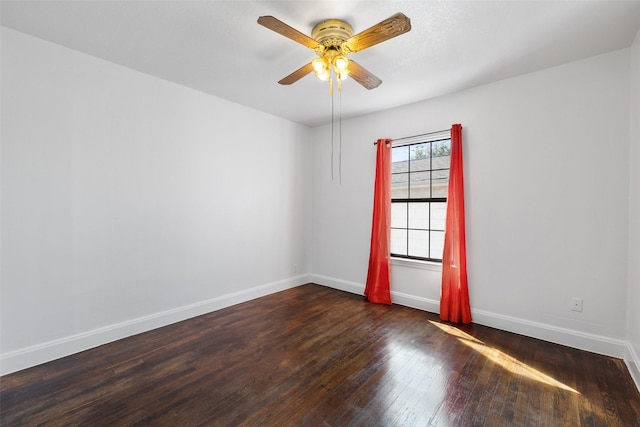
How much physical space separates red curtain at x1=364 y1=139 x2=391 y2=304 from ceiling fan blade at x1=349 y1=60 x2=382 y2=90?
A: 1.44m

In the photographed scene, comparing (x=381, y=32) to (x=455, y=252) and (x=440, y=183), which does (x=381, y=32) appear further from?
(x=455, y=252)

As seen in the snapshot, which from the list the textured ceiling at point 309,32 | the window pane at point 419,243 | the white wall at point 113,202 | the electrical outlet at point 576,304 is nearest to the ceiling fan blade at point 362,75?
the textured ceiling at point 309,32

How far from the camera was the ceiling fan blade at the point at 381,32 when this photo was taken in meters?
1.65

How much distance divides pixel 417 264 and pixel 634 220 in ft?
6.55

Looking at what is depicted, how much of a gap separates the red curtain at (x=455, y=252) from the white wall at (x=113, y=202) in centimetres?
253

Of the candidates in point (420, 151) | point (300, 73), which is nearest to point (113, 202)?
point (300, 73)

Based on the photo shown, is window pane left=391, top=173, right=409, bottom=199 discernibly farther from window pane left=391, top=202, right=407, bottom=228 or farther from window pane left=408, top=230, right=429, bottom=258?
window pane left=408, top=230, right=429, bottom=258

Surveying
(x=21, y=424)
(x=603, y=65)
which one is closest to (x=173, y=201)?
(x=21, y=424)

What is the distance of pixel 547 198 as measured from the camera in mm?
2777

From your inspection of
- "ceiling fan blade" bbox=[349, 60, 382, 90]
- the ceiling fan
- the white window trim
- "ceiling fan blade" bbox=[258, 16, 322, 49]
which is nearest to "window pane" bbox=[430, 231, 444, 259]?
the white window trim

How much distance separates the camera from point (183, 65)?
277 centimetres

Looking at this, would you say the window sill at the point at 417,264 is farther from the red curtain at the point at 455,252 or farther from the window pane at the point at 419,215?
the window pane at the point at 419,215

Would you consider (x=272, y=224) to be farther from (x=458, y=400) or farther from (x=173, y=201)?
(x=458, y=400)

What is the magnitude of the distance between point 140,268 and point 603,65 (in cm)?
488
